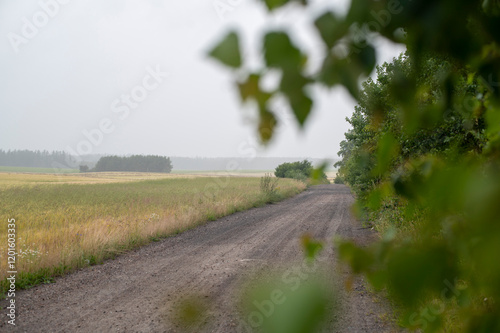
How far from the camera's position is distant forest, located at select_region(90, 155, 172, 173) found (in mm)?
99438

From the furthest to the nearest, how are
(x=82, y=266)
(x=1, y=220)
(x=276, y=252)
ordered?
(x=1, y=220)
(x=276, y=252)
(x=82, y=266)

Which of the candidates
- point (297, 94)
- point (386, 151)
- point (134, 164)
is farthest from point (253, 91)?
point (134, 164)

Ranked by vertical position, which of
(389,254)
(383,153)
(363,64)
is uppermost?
(363,64)

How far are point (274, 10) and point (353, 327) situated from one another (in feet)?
14.1

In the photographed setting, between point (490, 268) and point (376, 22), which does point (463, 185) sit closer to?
point (490, 268)

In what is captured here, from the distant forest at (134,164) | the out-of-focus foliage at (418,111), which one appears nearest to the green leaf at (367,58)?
the out-of-focus foliage at (418,111)

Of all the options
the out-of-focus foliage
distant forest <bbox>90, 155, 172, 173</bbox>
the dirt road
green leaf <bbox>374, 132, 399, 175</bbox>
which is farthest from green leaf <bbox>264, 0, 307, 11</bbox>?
distant forest <bbox>90, 155, 172, 173</bbox>

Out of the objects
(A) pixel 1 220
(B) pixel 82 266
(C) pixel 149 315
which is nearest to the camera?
(C) pixel 149 315

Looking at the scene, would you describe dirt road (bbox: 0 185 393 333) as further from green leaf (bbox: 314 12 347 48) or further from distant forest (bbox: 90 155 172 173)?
distant forest (bbox: 90 155 172 173)

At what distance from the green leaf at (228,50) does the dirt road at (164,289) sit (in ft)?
A: 5.50

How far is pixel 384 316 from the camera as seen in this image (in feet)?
13.5

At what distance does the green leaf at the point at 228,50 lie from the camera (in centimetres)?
39

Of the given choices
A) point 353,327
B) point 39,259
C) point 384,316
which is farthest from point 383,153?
point 39,259

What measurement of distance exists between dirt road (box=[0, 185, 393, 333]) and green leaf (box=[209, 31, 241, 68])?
1676mm
